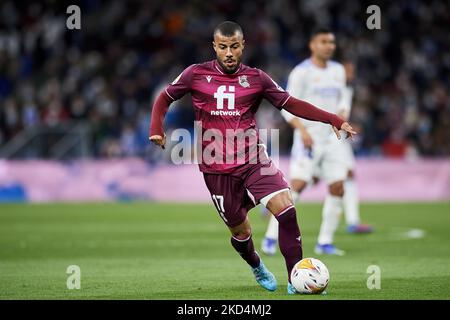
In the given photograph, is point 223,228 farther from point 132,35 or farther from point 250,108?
point 132,35

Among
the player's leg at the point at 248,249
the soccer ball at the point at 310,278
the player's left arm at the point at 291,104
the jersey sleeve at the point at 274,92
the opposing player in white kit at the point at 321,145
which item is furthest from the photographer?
the opposing player in white kit at the point at 321,145

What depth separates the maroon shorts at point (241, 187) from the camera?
876 cm

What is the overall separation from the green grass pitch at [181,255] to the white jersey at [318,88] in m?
1.74

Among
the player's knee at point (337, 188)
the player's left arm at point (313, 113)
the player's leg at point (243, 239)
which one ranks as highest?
the player's left arm at point (313, 113)

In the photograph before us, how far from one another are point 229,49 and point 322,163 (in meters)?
4.50

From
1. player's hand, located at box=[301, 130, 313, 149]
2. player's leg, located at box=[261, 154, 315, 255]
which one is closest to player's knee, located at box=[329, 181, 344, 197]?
player's leg, located at box=[261, 154, 315, 255]

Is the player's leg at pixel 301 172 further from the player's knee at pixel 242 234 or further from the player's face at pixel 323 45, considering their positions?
the player's knee at pixel 242 234

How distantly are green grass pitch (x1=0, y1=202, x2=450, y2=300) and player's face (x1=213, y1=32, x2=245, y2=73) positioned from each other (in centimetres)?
215

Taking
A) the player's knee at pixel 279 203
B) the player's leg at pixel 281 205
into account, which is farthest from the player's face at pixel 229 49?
the player's knee at pixel 279 203

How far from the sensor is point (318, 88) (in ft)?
42.0

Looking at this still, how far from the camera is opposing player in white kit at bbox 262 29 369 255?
499 inches

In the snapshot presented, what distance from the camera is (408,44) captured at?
2819 centimetres

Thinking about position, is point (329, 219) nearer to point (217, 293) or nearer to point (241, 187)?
point (241, 187)

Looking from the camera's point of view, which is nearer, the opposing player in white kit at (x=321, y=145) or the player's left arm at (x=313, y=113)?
the player's left arm at (x=313, y=113)
